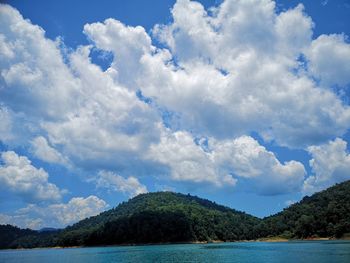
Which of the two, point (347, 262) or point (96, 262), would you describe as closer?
point (347, 262)

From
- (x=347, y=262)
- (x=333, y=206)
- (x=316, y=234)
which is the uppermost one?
(x=333, y=206)

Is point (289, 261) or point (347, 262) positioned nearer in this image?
point (347, 262)

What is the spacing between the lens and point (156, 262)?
82000 mm

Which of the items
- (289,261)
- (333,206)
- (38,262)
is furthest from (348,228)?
(38,262)

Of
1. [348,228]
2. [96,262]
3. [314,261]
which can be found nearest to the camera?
[314,261]

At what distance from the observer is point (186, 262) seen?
260 ft

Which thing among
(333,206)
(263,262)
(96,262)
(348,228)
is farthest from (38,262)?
(333,206)

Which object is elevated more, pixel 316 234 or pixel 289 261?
pixel 316 234

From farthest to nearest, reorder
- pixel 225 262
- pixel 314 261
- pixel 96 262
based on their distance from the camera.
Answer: pixel 96 262 → pixel 225 262 → pixel 314 261

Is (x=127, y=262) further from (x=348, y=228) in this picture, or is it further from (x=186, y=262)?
(x=348, y=228)

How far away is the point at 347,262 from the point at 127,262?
45.6 meters

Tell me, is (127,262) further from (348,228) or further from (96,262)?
(348,228)

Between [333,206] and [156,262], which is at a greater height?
[333,206]

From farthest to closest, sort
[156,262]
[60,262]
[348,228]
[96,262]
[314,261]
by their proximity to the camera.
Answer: [348,228]
[60,262]
[96,262]
[156,262]
[314,261]
